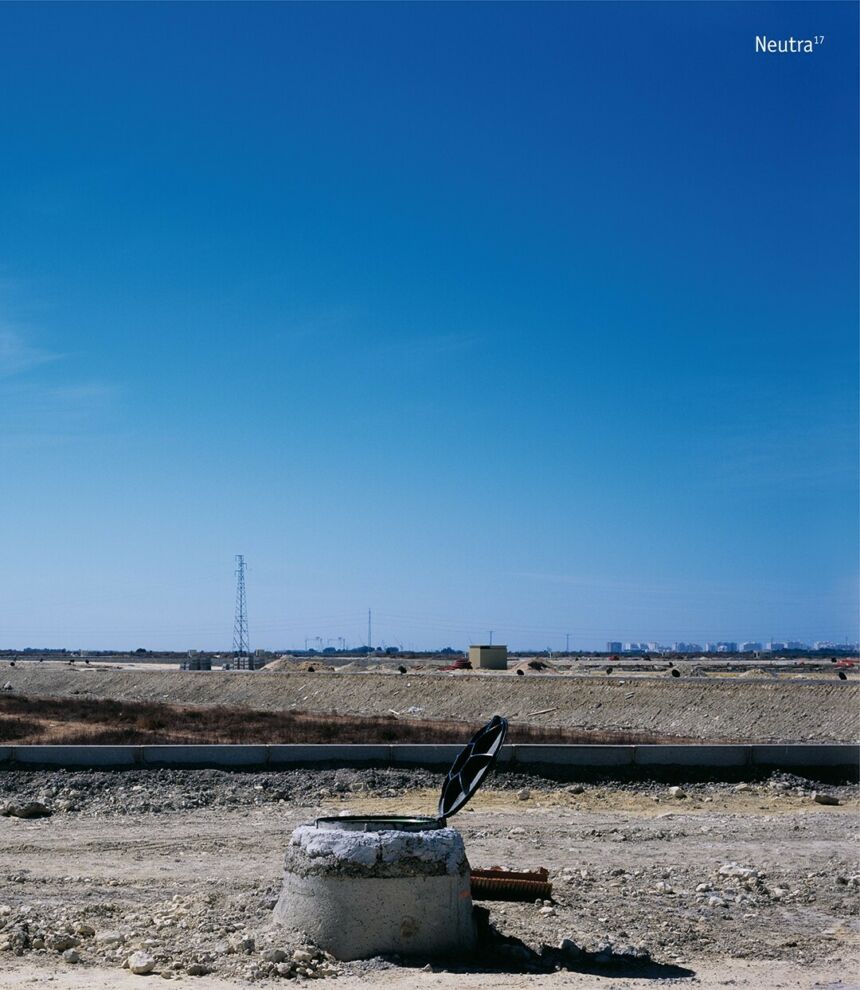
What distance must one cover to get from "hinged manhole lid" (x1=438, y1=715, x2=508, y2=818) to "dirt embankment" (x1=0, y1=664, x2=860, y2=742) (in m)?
29.6

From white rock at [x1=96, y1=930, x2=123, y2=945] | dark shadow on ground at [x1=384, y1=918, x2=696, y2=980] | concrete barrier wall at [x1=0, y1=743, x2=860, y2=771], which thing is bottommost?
dark shadow on ground at [x1=384, y1=918, x2=696, y2=980]

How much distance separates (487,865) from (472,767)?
349cm

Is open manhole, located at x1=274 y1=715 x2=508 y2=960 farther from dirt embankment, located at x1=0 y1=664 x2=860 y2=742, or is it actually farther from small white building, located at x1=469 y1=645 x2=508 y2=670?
small white building, located at x1=469 y1=645 x2=508 y2=670

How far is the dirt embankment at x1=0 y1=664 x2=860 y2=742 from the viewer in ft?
138

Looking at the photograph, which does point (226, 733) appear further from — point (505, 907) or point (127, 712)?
point (505, 907)

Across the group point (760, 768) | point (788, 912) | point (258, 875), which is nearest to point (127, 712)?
point (760, 768)

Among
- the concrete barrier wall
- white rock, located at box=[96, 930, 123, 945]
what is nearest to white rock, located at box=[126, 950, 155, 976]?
white rock, located at box=[96, 930, 123, 945]

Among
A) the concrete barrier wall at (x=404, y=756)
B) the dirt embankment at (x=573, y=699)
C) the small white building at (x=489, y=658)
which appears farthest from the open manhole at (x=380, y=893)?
the small white building at (x=489, y=658)

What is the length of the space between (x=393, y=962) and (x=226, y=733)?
24.7 meters

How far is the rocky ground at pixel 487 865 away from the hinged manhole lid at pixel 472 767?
1.19 meters

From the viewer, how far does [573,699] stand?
50938 millimetres

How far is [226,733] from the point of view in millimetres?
33562

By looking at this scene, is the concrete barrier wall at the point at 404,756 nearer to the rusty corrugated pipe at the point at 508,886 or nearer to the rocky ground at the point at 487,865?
the rocky ground at the point at 487,865

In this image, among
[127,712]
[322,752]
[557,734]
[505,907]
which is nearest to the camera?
[505,907]
